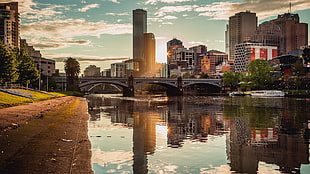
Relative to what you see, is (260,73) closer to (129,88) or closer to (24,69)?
(129,88)

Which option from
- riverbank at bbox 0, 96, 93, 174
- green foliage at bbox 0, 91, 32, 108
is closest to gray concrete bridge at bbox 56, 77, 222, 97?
green foliage at bbox 0, 91, 32, 108

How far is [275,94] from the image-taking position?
132125mm

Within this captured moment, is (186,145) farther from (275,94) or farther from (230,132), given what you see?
(275,94)

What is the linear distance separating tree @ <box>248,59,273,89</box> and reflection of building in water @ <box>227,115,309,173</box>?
432 feet

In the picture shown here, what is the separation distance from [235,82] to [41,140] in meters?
186

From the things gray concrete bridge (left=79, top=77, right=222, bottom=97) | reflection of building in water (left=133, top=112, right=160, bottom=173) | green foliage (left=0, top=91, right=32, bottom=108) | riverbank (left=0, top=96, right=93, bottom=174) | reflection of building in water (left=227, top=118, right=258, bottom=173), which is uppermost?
gray concrete bridge (left=79, top=77, right=222, bottom=97)

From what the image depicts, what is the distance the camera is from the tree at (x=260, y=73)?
151 meters

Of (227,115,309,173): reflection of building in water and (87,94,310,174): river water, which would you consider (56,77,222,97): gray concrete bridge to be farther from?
(227,115,309,173): reflection of building in water

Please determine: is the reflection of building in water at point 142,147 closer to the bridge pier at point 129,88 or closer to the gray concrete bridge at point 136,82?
the gray concrete bridge at point 136,82

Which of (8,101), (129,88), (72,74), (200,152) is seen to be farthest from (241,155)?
(129,88)

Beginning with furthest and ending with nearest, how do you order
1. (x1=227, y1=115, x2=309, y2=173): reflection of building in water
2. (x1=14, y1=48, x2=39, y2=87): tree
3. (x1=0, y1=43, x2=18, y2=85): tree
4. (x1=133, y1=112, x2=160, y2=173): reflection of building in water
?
(x1=14, y1=48, x2=39, y2=87): tree, (x1=0, y1=43, x2=18, y2=85): tree, (x1=227, y1=115, x2=309, y2=173): reflection of building in water, (x1=133, y1=112, x2=160, y2=173): reflection of building in water

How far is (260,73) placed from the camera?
153m

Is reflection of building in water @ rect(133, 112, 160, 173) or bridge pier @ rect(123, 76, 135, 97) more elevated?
bridge pier @ rect(123, 76, 135, 97)

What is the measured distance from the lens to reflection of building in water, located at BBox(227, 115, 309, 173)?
1513 centimetres
